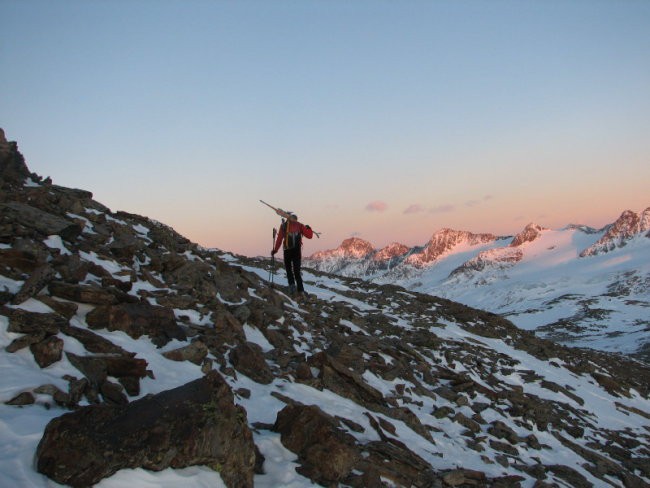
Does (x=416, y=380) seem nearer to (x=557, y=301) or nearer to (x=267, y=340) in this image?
(x=267, y=340)

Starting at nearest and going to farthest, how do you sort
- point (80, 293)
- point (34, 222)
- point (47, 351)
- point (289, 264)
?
point (47, 351)
point (80, 293)
point (34, 222)
point (289, 264)

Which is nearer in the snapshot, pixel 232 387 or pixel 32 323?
pixel 32 323

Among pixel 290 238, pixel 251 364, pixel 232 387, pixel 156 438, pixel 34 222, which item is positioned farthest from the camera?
pixel 290 238

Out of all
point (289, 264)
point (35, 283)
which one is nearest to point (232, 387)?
point (35, 283)

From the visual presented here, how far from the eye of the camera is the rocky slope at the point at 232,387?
582cm

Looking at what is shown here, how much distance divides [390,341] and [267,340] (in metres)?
6.81

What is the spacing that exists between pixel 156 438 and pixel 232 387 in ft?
12.4

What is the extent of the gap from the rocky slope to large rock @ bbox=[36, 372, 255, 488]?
21mm

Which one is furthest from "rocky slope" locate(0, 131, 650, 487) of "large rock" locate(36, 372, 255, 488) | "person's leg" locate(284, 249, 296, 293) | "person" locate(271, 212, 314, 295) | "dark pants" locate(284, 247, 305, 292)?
"person" locate(271, 212, 314, 295)

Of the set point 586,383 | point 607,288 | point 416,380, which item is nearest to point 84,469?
point 416,380

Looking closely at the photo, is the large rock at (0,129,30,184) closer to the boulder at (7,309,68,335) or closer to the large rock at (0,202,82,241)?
the large rock at (0,202,82,241)

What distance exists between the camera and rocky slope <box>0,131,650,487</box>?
A: 5820mm

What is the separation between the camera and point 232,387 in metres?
9.30

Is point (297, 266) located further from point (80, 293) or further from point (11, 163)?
point (11, 163)
